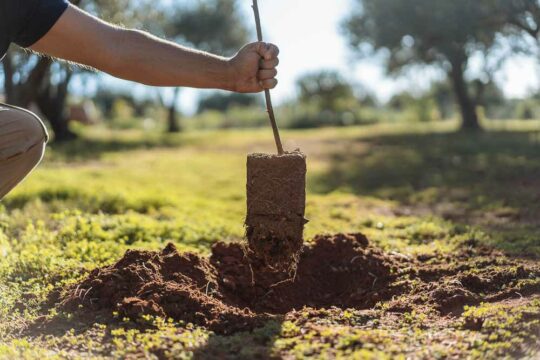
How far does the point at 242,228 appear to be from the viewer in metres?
7.37

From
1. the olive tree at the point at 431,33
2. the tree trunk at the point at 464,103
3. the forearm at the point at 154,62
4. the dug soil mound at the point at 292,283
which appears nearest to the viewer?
the forearm at the point at 154,62

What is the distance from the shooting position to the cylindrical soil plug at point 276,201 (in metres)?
4.35

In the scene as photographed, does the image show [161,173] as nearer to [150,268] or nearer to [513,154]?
[513,154]

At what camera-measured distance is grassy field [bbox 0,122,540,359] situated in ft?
11.7

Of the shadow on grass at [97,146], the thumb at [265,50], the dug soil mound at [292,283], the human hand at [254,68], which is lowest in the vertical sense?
the dug soil mound at [292,283]

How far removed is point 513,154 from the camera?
14.6 meters

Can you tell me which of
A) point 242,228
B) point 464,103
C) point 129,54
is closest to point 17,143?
point 129,54

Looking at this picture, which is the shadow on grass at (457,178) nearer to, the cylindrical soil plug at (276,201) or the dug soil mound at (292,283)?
the dug soil mound at (292,283)

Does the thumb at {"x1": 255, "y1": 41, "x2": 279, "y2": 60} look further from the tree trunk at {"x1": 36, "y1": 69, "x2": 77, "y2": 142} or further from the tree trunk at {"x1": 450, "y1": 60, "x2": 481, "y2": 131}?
the tree trunk at {"x1": 450, "y1": 60, "x2": 481, "y2": 131}

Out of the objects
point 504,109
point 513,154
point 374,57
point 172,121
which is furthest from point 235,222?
point 504,109

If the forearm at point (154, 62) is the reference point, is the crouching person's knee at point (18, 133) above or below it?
below

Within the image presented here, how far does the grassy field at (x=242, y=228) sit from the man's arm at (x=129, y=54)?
4.51 ft

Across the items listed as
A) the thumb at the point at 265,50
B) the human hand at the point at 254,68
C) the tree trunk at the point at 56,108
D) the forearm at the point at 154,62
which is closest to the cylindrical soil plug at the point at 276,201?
the human hand at the point at 254,68

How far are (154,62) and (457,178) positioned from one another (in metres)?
9.24
